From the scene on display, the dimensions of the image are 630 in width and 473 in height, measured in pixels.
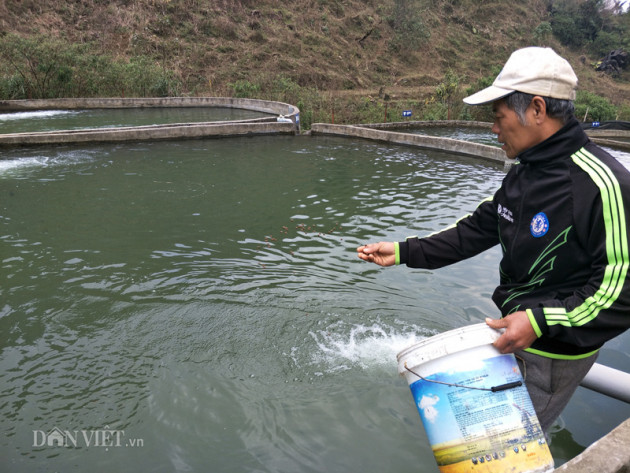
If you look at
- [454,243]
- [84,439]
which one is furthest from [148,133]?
[454,243]

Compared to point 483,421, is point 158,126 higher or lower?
higher

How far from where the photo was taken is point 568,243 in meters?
1.63

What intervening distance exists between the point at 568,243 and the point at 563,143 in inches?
15.0

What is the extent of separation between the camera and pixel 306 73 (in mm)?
29938

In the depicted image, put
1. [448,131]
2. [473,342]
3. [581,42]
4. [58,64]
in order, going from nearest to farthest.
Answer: [473,342] → [448,131] → [58,64] → [581,42]

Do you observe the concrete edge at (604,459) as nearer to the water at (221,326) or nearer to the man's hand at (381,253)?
the man's hand at (381,253)

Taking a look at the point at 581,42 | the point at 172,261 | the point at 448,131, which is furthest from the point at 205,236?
the point at 581,42

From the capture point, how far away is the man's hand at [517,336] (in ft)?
5.21

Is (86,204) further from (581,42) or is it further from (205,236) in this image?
(581,42)

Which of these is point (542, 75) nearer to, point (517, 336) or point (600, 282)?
point (600, 282)

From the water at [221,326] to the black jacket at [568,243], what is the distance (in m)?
1.63

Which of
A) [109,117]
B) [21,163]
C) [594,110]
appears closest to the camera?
[21,163]

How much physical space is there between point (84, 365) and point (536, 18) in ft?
197

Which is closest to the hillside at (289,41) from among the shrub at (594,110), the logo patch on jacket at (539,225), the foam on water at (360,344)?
the shrub at (594,110)
